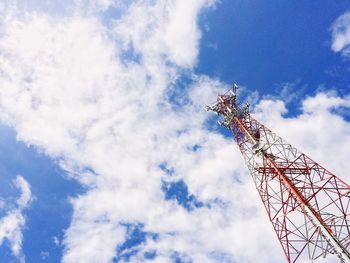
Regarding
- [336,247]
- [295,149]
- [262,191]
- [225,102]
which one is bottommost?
[336,247]

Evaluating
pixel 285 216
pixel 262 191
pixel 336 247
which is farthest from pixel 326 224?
pixel 262 191

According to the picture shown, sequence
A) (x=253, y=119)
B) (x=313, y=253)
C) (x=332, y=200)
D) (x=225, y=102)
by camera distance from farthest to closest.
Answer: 1. (x=225, y=102)
2. (x=253, y=119)
3. (x=332, y=200)
4. (x=313, y=253)

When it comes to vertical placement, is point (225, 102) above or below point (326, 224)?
above

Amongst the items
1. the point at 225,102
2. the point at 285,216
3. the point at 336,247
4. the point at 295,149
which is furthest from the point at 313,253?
the point at 225,102

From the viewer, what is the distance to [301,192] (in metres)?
25.4

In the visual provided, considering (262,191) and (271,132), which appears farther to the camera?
(271,132)

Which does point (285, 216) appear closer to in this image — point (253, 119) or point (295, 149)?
point (295, 149)

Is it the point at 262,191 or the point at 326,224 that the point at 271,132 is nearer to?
the point at 262,191

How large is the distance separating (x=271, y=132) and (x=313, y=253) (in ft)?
44.0

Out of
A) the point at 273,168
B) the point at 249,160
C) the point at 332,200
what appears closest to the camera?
the point at 332,200

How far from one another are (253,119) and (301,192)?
11971 mm

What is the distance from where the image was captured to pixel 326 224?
891 inches

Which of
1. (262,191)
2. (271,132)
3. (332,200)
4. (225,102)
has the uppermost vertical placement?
(225,102)

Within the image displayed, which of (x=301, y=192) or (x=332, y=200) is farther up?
(x=301, y=192)
